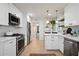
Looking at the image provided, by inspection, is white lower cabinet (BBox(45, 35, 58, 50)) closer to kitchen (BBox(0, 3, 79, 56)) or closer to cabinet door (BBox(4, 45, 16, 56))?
kitchen (BBox(0, 3, 79, 56))

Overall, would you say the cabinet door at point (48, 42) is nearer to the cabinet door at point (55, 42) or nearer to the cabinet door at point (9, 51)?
the cabinet door at point (55, 42)

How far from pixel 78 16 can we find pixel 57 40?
2.44m

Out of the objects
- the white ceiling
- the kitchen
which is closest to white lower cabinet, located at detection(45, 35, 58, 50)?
the kitchen

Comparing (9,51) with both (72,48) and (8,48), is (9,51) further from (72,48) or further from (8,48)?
(72,48)

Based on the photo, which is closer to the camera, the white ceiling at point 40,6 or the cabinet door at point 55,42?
the white ceiling at point 40,6

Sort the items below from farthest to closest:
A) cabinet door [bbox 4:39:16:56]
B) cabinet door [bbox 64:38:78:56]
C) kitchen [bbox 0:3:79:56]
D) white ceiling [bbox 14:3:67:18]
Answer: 1. white ceiling [bbox 14:3:67:18]
2. kitchen [bbox 0:3:79:56]
3. cabinet door [bbox 4:39:16:56]
4. cabinet door [bbox 64:38:78:56]

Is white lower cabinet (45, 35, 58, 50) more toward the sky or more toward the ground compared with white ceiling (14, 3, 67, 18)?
more toward the ground

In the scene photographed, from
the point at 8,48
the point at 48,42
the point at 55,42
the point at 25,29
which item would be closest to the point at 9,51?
the point at 8,48

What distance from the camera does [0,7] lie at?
10.1ft

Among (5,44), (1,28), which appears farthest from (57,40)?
(5,44)

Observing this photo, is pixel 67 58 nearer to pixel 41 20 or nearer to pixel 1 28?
pixel 1 28

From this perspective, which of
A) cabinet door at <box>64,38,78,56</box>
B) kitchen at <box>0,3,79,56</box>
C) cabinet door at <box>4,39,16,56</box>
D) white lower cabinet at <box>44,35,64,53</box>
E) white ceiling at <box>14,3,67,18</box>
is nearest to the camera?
cabinet door at <box>64,38,78,56</box>

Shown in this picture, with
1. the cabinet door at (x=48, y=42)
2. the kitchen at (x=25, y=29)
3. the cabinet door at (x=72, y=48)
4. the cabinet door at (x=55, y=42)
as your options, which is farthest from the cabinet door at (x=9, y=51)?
the cabinet door at (x=55, y=42)

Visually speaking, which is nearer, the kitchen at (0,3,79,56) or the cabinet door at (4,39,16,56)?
the cabinet door at (4,39,16,56)
